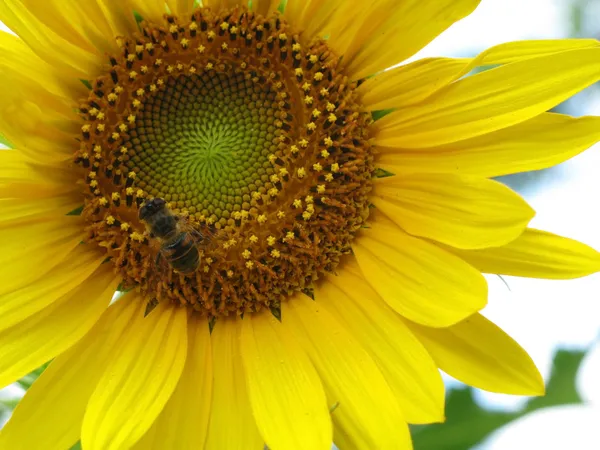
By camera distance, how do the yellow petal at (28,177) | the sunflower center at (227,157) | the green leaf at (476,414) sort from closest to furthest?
the yellow petal at (28,177)
the sunflower center at (227,157)
the green leaf at (476,414)

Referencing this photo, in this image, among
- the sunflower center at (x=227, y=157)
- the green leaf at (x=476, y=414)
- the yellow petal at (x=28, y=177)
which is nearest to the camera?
the yellow petal at (x=28, y=177)

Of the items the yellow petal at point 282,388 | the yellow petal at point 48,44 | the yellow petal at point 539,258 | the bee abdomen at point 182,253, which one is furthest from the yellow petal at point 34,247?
the yellow petal at point 539,258

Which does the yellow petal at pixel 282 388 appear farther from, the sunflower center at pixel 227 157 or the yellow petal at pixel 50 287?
the yellow petal at pixel 50 287

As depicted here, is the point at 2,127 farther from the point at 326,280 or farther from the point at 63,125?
the point at 326,280

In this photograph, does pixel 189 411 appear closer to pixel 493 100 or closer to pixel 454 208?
pixel 454 208

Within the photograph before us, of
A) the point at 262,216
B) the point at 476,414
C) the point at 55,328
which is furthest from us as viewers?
the point at 476,414

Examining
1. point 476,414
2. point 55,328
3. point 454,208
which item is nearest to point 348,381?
point 454,208

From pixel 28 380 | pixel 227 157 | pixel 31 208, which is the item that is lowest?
pixel 28 380
